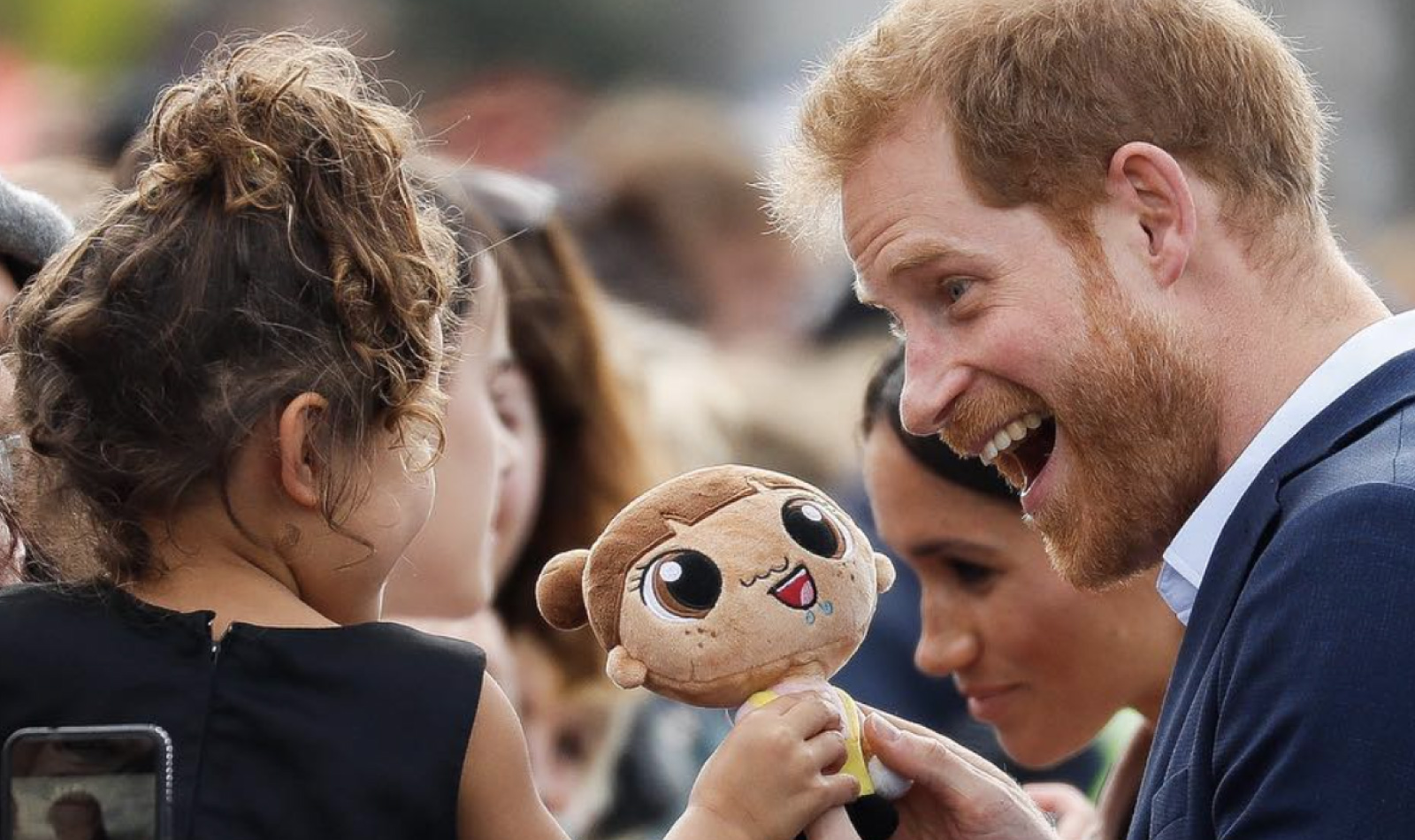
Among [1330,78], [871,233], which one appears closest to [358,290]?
[871,233]

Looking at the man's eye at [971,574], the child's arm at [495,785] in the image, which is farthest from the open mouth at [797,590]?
the man's eye at [971,574]

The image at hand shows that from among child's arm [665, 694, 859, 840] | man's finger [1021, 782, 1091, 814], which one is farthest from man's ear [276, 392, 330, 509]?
man's finger [1021, 782, 1091, 814]

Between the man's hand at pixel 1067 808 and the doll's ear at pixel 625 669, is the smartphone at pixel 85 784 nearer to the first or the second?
the doll's ear at pixel 625 669

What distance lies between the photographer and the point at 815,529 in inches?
81.3

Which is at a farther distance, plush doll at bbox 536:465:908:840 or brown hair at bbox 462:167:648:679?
brown hair at bbox 462:167:648:679

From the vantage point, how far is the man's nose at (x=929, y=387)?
2150 mm

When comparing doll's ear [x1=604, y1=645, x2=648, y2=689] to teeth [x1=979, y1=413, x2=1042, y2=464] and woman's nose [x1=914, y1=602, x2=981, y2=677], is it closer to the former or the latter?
teeth [x1=979, y1=413, x2=1042, y2=464]

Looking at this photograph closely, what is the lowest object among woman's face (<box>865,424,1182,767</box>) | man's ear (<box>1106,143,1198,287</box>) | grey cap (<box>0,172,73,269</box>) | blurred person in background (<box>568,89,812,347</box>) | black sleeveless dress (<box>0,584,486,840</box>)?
blurred person in background (<box>568,89,812,347</box>)

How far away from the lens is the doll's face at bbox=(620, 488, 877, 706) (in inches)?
79.0

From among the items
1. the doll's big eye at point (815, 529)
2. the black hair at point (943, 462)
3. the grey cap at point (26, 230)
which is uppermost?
the doll's big eye at point (815, 529)

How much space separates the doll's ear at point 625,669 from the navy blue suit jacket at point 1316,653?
53cm

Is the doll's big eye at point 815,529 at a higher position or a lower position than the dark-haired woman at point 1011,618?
Answer: higher

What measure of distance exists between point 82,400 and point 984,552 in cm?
154

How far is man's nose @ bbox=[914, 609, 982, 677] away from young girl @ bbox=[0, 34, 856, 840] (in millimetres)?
1097
